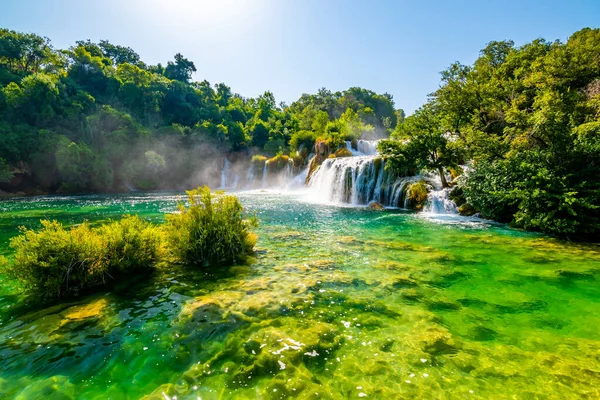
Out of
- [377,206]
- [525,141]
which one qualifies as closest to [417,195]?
[377,206]

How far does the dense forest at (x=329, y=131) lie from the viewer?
466 inches

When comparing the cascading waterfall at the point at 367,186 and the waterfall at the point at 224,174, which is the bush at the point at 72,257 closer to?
the cascading waterfall at the point at 367,186

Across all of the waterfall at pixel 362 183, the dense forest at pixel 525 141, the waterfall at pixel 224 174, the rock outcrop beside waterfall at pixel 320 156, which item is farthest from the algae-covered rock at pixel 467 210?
the waterfall at pixel 224 174

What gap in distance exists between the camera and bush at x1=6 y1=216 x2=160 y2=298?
5.39 meters

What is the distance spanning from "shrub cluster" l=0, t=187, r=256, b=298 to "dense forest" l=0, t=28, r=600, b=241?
12.8 m

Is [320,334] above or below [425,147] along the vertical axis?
below

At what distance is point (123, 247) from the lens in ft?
22.5

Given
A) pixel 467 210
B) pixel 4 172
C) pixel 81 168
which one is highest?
pixel 81 168

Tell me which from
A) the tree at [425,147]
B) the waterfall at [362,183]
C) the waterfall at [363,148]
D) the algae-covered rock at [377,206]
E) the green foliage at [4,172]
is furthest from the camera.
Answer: the waterfall at [363,148]

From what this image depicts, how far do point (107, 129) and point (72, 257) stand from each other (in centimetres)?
5159

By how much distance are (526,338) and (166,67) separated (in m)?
104

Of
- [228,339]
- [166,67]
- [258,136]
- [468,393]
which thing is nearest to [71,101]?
[258,136]

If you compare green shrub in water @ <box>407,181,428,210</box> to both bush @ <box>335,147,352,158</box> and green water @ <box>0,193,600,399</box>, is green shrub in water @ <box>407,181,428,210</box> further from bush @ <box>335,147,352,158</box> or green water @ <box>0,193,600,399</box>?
bush @ <box>335,147,352,158</box>

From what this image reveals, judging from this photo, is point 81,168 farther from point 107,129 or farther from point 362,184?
point 362,184
